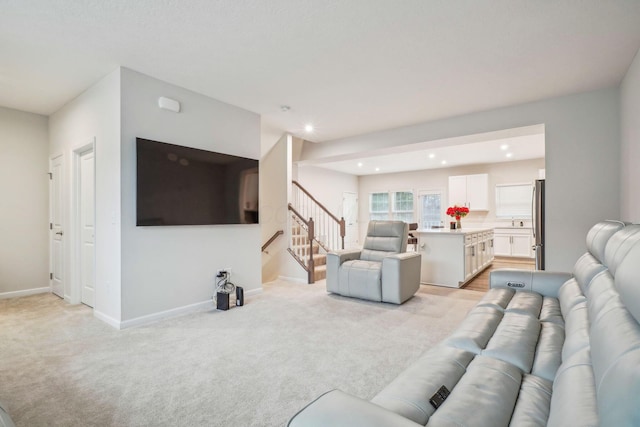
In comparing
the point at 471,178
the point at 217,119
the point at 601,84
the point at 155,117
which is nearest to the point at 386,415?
the point at 155,117

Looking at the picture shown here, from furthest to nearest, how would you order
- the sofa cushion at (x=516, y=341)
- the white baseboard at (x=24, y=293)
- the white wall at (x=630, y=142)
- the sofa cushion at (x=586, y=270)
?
the white baseboard at (x=24, y=293) < the white wall at (x=630, y=142) < the sofa cushion at (x=586, y=270) < the sofa cushion at (x=516, y=341)

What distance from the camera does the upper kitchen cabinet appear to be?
28.4 feet

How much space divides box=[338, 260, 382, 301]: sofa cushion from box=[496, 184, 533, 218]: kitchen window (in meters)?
5.87

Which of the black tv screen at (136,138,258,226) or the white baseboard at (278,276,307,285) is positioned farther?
the white baseboard at (278,276,307,285)

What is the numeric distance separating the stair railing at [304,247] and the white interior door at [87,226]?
288cm

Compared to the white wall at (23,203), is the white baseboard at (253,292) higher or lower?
lower

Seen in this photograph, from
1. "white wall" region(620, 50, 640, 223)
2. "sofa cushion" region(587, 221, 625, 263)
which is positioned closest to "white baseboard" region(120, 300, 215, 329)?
"sofa cushion" region(587, 221, 625, 263)

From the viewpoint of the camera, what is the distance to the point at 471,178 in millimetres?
8867

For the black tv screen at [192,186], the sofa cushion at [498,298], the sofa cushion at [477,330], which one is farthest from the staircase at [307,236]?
the sofa cushion at [477,330]

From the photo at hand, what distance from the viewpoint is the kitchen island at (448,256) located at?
5.02 metres

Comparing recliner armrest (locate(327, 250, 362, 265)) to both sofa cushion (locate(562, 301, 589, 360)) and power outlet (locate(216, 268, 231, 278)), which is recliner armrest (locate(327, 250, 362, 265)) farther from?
sofa cushion (locate(562, 301, 589, 360))

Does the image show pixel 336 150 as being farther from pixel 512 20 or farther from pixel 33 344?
pixel 33 344

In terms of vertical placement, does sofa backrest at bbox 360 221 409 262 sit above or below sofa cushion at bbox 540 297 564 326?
above

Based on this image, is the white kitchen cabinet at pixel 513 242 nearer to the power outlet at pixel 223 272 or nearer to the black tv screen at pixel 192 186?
the black tv screen at pixel 192 186
